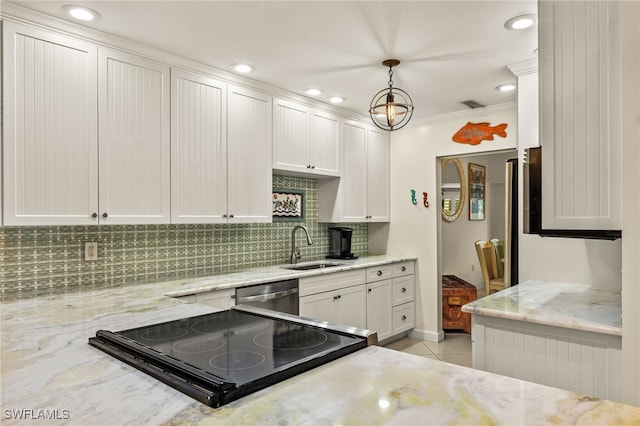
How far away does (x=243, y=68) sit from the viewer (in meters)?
3.03

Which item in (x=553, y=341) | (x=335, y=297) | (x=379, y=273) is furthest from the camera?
(x=379, y=273)

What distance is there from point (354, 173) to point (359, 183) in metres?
0.13

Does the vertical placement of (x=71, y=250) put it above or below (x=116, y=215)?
below

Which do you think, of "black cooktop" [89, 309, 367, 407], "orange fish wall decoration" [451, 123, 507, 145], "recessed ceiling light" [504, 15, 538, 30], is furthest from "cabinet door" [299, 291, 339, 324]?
"recessed ceiling light" [504, 15, 538, 30]

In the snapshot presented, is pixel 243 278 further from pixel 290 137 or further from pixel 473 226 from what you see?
pixel 473 226

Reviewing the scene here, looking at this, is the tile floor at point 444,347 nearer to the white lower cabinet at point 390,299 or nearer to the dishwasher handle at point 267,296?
the white lower cabinet at point 390,299

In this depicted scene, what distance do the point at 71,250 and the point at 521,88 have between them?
335cm

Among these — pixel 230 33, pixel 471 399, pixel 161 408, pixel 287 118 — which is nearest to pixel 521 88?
pixel 287 118

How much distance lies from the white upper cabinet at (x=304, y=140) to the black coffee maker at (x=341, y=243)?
2.07 feet

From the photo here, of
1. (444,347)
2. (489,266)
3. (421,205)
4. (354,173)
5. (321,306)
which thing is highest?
(354,173)

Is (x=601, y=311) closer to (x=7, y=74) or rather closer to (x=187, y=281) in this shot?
(x=187, y=281)

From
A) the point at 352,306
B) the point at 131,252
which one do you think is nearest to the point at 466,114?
the point at 352,306

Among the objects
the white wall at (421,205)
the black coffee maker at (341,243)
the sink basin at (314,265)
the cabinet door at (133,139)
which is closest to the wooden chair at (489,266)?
the white wall at (421,205)

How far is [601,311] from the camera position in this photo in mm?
2049
